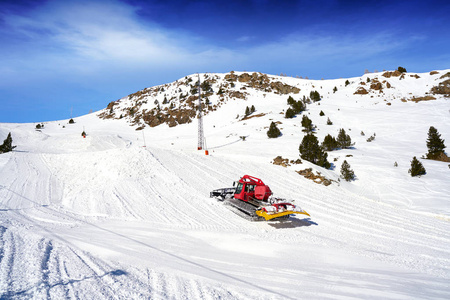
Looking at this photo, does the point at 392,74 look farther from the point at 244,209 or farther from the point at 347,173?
the point at 244,209

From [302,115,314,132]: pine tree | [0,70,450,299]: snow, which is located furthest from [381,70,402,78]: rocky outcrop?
[0,70,450,299]: snow

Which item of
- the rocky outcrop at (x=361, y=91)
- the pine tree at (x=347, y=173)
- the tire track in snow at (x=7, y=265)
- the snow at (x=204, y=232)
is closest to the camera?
the tire track in snow at (x=7, y=265)

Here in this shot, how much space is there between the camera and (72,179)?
55.5 ft

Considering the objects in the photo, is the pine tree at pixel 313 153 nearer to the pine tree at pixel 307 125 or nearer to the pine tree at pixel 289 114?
the pine tree at pixel 307 125

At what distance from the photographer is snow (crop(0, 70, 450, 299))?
491 cm

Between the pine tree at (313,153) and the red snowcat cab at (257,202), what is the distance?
1300cm

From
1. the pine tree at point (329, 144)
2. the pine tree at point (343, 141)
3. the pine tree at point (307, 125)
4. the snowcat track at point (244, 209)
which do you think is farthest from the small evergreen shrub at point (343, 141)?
the snowcat track at point (244, 209)

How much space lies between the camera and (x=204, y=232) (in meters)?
8.84

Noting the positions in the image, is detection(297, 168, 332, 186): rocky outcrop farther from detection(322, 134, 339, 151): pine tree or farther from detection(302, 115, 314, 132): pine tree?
detection(302, 115, 314, 132): pine tree

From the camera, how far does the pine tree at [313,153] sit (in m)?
23.1

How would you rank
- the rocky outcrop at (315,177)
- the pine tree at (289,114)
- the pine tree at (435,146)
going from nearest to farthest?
the rocky outcrop at (315,177)
the pine tree at (435,146)
the pine tree at (289,114)

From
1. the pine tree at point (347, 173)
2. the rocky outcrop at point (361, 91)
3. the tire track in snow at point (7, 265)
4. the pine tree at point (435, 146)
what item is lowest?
the pine tree at point (347, 173)

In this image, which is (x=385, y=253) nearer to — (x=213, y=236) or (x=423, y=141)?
(x=213, y=236)

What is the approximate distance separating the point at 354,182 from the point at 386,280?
16.0 m
